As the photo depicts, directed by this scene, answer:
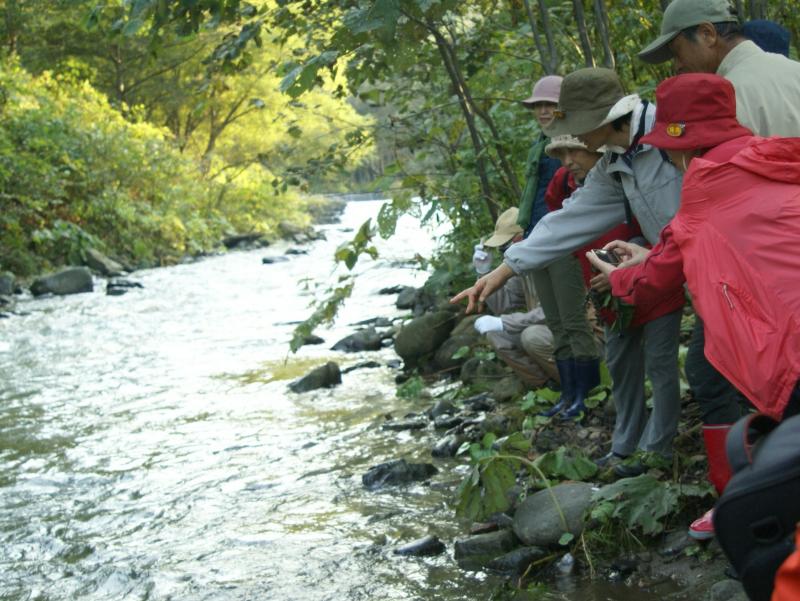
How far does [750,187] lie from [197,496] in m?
4.53

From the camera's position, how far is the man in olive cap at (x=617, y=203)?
4.06 meters

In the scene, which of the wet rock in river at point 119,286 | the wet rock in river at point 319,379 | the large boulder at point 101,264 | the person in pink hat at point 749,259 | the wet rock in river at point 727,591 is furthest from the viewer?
the large boulder at point 101,264

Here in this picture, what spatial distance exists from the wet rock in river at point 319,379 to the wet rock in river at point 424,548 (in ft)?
15.2

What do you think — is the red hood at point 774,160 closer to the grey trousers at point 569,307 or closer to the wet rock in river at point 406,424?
the grey trousers at point 569,307

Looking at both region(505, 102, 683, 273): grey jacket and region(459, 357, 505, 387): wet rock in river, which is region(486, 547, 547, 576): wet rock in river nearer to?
region(505, 102, 683, 273): grey jacket

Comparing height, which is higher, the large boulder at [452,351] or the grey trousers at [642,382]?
the grey trousers at [642,382]

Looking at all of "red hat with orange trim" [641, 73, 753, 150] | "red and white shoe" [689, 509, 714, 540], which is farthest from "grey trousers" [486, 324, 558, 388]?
"red hat with orange trim" [641, 73, 753, 150]

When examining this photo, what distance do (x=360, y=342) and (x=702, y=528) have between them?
7.80 meters

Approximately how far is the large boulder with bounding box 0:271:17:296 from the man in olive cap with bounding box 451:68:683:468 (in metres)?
15.8

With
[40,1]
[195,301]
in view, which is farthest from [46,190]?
[40,1]

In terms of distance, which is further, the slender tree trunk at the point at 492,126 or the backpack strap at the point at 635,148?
the slender tree trunk at the point at 492,126

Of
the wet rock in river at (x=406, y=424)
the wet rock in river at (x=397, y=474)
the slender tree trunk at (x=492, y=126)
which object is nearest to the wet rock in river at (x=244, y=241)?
the slender tree trunk at (x=492, y=126)

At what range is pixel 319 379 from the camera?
9430mm

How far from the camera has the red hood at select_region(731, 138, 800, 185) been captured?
263 cm
